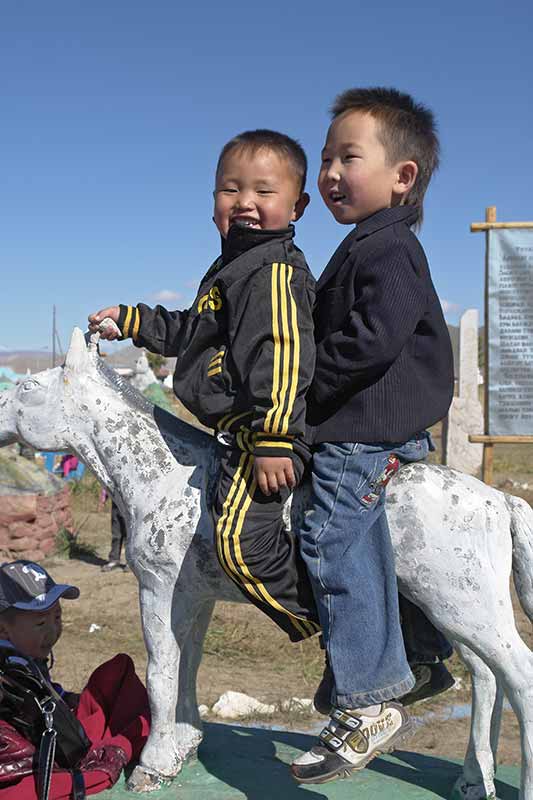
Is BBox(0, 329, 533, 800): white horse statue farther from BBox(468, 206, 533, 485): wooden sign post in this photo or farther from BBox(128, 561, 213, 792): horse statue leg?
BBox(468, 206, 533, 485): wooden sign post

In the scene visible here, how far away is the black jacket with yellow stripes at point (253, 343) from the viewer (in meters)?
2.56

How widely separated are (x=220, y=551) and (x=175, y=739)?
0.96m

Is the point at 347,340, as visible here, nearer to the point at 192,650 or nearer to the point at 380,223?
the point at 380,223

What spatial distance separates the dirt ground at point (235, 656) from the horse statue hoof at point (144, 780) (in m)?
1.90

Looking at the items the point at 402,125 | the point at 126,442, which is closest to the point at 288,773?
the point at 126,442

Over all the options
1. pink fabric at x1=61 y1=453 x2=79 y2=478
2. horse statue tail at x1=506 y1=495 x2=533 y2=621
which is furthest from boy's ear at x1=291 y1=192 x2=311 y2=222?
pink fabric at x1=61 y1=453 x2=79 y2=478

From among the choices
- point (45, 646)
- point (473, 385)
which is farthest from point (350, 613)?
point (473, 385)

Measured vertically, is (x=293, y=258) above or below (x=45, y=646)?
above

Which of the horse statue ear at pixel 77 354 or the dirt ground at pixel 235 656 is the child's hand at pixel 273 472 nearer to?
the horse statue ear at pixel 77 354

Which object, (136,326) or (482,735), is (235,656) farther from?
(136,326)

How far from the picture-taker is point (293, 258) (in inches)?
112

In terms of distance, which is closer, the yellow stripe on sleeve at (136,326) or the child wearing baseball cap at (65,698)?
the child wearing baseball cap at (65,698)

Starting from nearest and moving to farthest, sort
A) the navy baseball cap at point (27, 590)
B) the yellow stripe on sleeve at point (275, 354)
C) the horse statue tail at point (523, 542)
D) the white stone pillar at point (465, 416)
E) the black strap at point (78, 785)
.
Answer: the yellow stripe on sleeve at point (275, 354) < the horse statue tail at point (523, 542) < the black strap at point (78, 785) < the navy baseball cap at point (27, 590) < the white stone pillar at point (465, 416)

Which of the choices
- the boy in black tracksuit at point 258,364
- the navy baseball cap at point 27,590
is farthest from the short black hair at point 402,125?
the navy baseball cap at point 27,590
